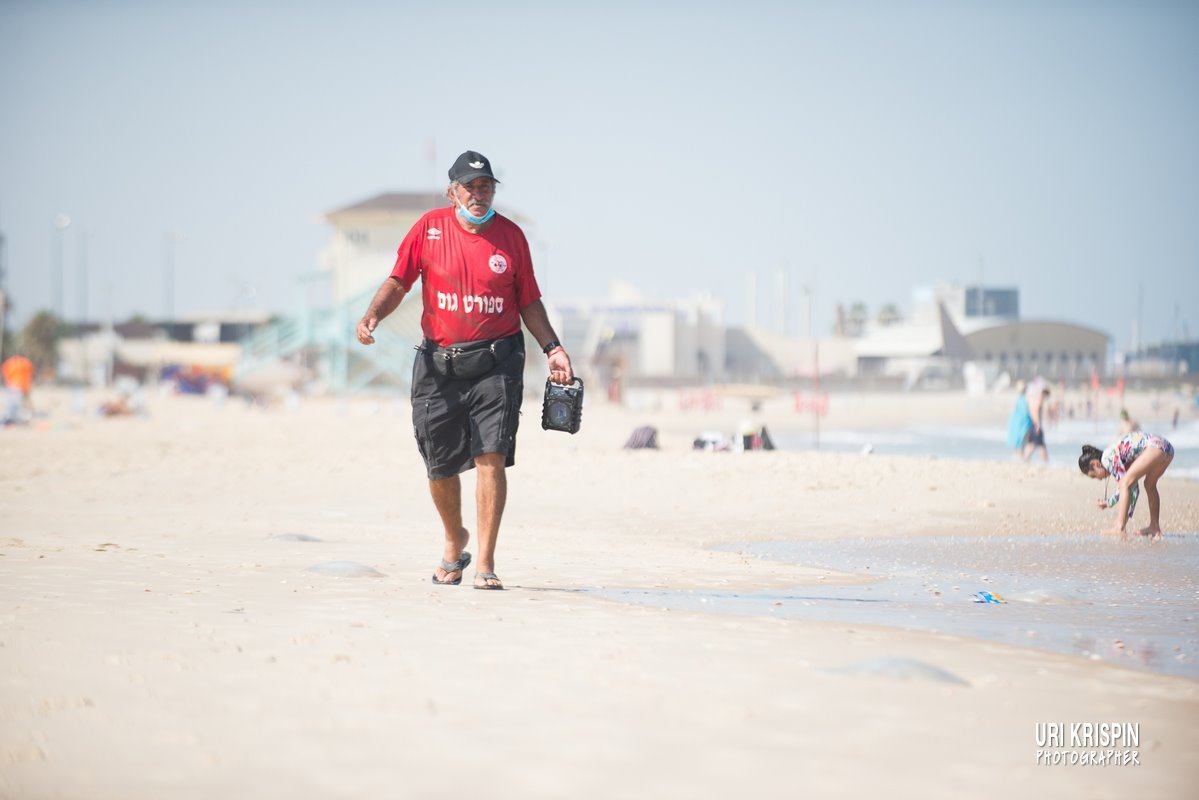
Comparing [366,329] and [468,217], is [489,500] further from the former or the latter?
[468,217]

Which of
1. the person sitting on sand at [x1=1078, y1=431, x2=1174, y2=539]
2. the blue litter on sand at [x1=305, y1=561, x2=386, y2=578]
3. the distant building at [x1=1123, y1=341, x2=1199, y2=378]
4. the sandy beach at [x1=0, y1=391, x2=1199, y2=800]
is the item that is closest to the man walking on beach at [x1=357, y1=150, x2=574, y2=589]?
the sandy beach at [x1=0, y1=391, x2=1199, y2=800]

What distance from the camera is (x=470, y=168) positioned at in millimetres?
5816

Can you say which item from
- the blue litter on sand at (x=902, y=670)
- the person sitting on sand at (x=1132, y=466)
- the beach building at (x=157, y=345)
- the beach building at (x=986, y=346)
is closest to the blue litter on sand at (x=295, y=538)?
the blue litter on sand at (x=902, y=670)

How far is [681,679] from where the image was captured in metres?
4.03

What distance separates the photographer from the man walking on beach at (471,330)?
5812mm

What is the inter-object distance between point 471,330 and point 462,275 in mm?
238

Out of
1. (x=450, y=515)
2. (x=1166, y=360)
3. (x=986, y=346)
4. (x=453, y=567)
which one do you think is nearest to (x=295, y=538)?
(x=453, y=567)

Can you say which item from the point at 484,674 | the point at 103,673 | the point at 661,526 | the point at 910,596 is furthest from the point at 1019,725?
the point at 661,526

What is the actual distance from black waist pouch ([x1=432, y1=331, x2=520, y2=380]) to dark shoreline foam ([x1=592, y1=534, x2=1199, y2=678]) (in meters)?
1.18

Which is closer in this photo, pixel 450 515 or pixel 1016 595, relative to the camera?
pixel 450 515

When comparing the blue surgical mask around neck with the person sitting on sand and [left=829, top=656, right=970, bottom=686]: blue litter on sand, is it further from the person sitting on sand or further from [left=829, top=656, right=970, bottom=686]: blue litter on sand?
the person sitting on sand

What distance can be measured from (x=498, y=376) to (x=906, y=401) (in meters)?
59.2

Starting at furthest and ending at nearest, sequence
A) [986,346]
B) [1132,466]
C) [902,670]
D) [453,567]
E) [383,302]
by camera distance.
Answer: [986,346], [1132,466], [453,567], [383,302], [902,670]

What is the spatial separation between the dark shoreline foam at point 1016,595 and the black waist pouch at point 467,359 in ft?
3.86
